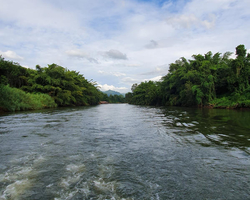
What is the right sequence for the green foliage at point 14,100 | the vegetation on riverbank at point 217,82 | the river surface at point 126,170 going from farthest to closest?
1. the vegetation on riverbank at point 217,82
2. the green foliage at point 14,100
3. the river surface at point 126,170

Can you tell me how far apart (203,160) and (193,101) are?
92.9 feet

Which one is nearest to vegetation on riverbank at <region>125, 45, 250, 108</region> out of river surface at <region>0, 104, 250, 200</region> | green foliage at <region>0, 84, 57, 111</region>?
river surface at <region>0, 104, 250, 200</region>

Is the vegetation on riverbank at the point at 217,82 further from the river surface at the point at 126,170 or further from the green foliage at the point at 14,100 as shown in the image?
the green foliage at the point at 14,100

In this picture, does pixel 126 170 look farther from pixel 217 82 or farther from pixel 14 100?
pixel 217 82

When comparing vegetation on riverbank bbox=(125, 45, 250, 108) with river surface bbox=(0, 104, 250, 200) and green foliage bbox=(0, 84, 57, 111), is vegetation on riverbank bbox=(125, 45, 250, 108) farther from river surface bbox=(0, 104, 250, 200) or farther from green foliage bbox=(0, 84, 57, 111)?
green foliage bbox=(0, 84, 57, 111)

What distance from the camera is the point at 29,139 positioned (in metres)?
5.91

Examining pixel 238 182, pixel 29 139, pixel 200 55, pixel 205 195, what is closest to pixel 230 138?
pixel 238 182

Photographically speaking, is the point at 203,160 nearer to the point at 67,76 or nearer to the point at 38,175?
the point at 38,175

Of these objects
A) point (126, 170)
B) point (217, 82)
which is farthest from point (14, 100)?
point (217, 82)

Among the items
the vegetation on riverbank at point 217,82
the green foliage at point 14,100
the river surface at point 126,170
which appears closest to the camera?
the river surface at point 126,170

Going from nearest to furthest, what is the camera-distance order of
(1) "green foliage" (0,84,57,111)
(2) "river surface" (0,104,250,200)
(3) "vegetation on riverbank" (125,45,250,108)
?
(2) "river surface" (0,104,250,200), (1) "green foliage" (0,84,57,111), (3) "vegetation on riverbank" (125,45,250,108)

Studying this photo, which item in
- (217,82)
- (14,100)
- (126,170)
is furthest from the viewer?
(217,82)

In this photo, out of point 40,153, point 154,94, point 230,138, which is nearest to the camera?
point 40,153

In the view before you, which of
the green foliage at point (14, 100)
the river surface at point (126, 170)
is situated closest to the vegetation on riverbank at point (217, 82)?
the river surface at point (126, 170)
